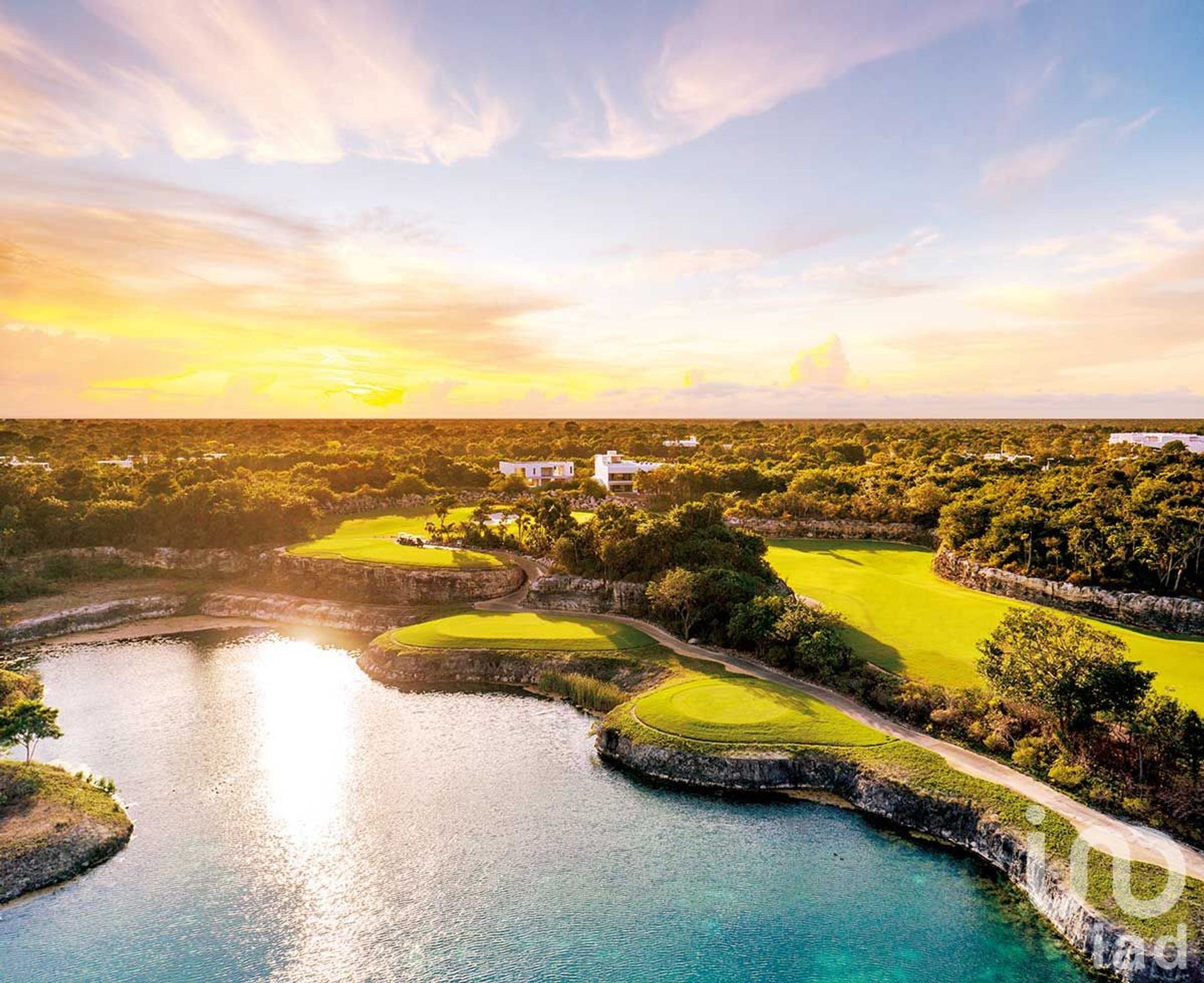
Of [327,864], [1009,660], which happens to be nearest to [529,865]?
[327,864]

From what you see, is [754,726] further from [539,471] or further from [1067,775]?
[539,471]

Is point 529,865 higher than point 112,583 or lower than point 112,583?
lower

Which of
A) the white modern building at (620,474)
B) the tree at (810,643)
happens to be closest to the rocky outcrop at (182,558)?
the tree at (810,643)

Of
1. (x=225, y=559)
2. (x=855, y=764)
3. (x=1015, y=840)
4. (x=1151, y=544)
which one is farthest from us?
(x=225, y=559)

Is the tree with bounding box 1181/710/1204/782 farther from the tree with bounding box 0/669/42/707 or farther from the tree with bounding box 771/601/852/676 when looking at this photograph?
the tree with bounding box 0/669/42/707

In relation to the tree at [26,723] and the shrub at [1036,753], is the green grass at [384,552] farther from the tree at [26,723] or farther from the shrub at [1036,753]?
the shrub at [1036,753]

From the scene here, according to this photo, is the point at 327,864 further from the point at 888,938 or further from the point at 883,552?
the point at 883,552

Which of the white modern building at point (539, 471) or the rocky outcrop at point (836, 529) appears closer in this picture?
the rocky outcrop at point (836, 529)
